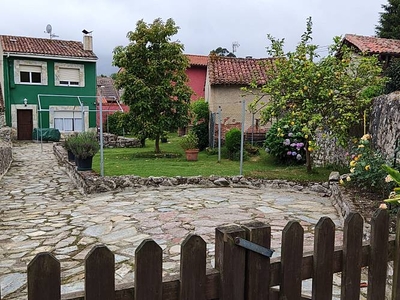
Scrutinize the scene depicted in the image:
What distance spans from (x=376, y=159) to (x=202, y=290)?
4441mm

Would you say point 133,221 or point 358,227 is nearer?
point 358,227

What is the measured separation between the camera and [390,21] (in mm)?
25922

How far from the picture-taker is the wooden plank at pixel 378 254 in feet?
5.62

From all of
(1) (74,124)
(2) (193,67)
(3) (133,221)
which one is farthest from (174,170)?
(2) (193,67)

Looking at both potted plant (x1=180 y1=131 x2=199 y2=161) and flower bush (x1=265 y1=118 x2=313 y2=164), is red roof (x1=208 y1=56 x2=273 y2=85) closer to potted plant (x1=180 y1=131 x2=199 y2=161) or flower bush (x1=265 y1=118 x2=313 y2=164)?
potted plant (x1=180 y1=131 x2=199 y2=161)

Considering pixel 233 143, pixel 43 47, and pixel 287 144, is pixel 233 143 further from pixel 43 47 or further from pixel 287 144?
pixel 43 47

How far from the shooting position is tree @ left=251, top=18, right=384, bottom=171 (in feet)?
24.4

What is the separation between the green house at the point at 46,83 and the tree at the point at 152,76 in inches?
347

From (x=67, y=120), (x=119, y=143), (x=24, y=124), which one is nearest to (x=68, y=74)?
(x=67, y=120)

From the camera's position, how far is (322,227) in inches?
62.0

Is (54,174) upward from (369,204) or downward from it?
downward

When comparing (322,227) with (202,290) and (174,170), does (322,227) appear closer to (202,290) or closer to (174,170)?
(202,290)

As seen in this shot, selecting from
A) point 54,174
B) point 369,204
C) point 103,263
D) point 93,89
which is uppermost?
point 93,89

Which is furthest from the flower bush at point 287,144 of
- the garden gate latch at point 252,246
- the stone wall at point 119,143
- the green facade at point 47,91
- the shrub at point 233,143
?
the green facade at point 47,91
